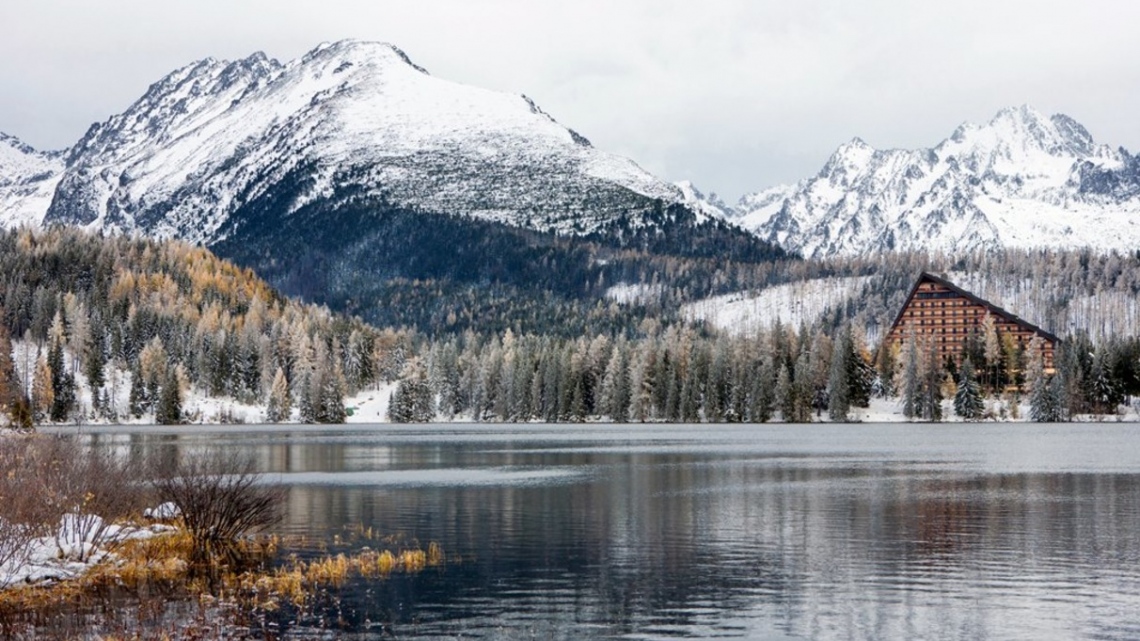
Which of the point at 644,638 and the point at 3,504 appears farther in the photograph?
the point at 3,504

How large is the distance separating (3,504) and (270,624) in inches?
411

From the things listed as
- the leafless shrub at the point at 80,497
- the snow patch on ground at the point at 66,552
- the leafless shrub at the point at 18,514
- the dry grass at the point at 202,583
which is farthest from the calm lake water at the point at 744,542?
the leafless shrub at the point at 18,514

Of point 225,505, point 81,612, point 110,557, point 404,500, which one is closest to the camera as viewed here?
point 81,612

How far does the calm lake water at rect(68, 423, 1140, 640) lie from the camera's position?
40.0m

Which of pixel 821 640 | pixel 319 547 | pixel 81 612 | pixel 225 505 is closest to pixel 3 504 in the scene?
pixel 81 612

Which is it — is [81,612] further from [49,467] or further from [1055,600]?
[1055,600]

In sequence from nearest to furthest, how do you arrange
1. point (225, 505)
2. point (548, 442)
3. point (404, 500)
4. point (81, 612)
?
point (81, 612), point (225, 505), point (404, 500), point (548, 442)

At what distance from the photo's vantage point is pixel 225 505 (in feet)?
174

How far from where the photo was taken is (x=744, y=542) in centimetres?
5791

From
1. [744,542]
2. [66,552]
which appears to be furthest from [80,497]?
[744,542]

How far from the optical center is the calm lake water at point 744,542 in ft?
131

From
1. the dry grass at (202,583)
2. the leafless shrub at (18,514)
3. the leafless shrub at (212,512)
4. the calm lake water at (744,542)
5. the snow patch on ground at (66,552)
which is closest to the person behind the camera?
the calm lake water at (744,542)

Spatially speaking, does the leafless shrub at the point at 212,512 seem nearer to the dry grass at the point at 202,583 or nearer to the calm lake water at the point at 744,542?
the dry grass at the point at 202,583

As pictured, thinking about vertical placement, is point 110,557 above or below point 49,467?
below
